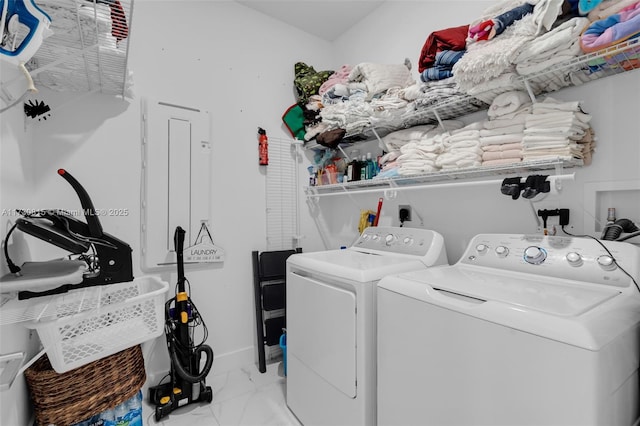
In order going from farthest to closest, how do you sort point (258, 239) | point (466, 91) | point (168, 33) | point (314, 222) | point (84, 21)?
point (314, 222) < point (258, 239) < point (168, 33) < point (466, 91) < point (84, 21)

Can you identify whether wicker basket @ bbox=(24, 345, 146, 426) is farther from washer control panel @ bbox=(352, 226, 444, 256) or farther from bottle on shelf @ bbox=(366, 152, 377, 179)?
bottle on shelf @ bbox=(366, 152, 377, 179)

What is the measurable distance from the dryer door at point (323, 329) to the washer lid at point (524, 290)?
361 millimetres

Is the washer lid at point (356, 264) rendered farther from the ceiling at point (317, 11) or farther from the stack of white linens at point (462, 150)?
the ceiling at point (317, 11)

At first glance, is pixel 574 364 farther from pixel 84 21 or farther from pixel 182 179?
pixel 182 179

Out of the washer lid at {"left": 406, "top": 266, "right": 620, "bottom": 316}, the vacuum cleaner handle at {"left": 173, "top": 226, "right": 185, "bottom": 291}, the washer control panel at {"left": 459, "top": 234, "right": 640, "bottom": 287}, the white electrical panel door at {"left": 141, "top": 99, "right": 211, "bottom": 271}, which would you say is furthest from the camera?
the white electrical panel door at {"left": 141, "top": 99, "right": 211, "bottom": 271}

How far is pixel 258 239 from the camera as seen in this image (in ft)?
8.24

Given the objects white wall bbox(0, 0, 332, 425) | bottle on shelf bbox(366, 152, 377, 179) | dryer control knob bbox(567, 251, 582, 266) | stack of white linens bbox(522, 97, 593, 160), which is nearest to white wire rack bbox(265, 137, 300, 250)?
white wall bbox(0, 0, 332, 425)

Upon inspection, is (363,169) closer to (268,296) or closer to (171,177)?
(268,296)

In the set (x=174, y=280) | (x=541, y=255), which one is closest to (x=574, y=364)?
(x=541, y=255)

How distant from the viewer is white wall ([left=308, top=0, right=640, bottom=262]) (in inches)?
51.4

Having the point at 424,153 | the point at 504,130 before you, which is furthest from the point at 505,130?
the point at 424,153

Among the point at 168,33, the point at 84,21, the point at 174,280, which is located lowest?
the point at 174,280

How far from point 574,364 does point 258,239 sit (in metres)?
2.12

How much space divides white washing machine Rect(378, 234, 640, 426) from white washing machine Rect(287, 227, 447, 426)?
0.27 ft
